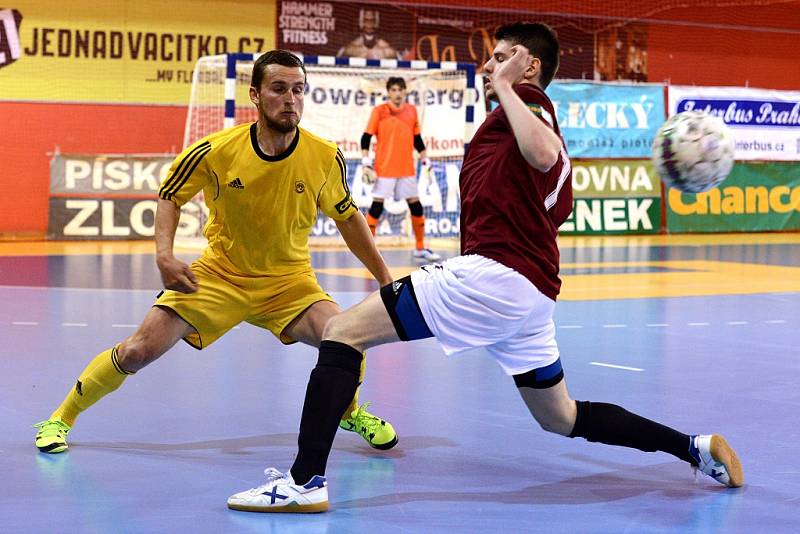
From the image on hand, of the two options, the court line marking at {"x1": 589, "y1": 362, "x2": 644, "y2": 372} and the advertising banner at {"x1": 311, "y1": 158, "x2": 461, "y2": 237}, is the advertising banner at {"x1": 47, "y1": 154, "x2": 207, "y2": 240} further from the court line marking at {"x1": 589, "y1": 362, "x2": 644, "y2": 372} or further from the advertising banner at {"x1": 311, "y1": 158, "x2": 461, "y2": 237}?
the court line marking at {"x1": 589, "y1": 362, "x2": 644, "y2": 372}

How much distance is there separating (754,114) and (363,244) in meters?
19.9

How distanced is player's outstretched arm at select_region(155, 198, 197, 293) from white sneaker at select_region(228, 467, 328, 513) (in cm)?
115

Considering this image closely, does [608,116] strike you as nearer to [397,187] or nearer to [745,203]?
[745,203]

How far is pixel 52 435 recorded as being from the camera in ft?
17.9

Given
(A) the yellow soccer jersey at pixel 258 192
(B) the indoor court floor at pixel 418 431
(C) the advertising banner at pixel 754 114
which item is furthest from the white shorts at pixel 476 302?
(C) the advertising banner at pixel 754 114

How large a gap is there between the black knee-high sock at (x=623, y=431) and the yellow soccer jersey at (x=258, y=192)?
150cm

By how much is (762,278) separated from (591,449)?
9788 mm

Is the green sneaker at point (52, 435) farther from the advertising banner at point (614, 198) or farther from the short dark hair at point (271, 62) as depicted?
the advertising banner at point (614, 198)

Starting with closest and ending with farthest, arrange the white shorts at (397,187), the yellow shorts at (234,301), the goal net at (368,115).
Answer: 1. the yellow shorts at (234,301)
2. the white shorts at (397,187)
3. the goal net at (368,115)

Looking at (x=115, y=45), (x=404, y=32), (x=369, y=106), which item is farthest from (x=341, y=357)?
(x=404, y=32)

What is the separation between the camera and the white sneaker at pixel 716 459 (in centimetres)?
489

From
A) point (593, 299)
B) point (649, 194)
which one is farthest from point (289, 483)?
point (649, 194)

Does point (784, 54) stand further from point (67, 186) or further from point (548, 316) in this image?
point (548, 316)

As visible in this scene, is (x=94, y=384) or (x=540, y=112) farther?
(x=94, y=384)
